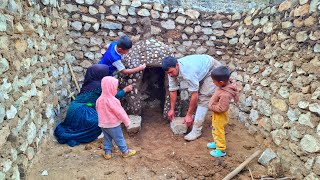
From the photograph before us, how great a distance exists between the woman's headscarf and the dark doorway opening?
110 centimetres

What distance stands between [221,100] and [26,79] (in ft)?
7.41

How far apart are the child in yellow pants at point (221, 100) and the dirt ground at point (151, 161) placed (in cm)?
18

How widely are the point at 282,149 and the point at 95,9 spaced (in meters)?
3.77

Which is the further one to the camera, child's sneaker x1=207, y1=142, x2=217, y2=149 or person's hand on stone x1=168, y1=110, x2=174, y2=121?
person's hand on stone x1=168, y1=110, x2=174, y2=121

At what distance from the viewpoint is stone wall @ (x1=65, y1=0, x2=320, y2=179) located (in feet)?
8.82

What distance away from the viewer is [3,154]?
2.09 meters

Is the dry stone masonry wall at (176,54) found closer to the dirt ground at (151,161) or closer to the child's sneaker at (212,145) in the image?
the dirt ground at (151,161)

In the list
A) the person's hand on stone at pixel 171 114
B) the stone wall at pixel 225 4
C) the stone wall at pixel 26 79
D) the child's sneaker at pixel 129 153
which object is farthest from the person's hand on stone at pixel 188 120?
the stone wall at pixel 225 4

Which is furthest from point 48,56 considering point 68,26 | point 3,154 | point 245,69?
point 245,69

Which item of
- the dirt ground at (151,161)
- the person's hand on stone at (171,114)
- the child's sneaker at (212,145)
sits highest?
the person's hand on stone at (171,114)

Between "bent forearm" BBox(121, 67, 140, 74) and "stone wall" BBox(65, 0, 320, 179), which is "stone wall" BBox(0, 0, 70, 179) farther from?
"bent forearm" BBox(121, 67, 140, 74)

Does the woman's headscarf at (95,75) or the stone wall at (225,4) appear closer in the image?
the woman's headscarf at (95,75)

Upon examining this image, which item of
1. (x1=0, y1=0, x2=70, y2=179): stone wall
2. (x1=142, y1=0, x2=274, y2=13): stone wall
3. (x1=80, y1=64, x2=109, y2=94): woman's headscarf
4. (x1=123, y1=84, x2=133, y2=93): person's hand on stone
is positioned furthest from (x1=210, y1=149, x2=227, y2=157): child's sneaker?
(x1=142, y1=0, x2=274, y2=13): stone wall

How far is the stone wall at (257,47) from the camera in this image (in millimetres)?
2688
